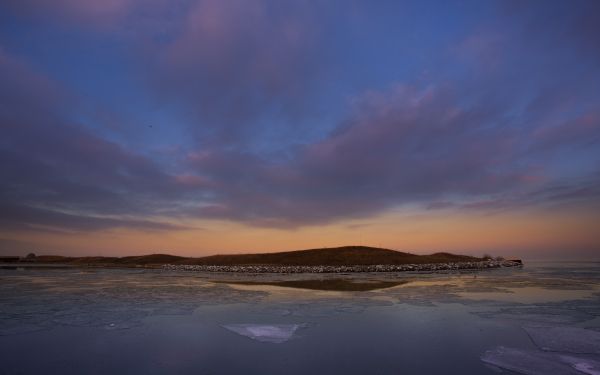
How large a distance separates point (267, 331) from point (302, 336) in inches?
36.0

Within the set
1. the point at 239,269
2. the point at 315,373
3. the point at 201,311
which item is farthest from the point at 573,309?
the point at 239,269

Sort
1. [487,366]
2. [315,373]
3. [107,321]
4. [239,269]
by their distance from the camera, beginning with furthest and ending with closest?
[239,269], [107,321], [487,366], [315,373]

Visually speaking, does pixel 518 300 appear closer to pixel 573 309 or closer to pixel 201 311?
pixel 573 309

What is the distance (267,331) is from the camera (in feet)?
27.2

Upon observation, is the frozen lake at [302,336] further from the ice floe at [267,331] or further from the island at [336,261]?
the island at [336,261]

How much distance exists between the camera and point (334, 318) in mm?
9828

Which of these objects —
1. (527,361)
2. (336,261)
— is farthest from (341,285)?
(336,261)

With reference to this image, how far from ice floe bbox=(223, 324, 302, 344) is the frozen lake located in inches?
1.0

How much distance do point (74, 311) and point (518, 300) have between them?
15.2 metres

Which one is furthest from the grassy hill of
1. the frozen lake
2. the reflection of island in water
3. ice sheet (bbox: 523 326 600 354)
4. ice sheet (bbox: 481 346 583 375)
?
ice sheet (bbox: 481 346 583 375)

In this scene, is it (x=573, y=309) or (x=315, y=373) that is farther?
(x=573, y=309)

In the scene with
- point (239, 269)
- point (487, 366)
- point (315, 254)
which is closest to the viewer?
point (487, 366)

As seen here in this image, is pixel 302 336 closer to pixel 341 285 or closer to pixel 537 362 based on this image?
pixel 537 362

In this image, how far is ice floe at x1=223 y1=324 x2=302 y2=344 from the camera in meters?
7.69
